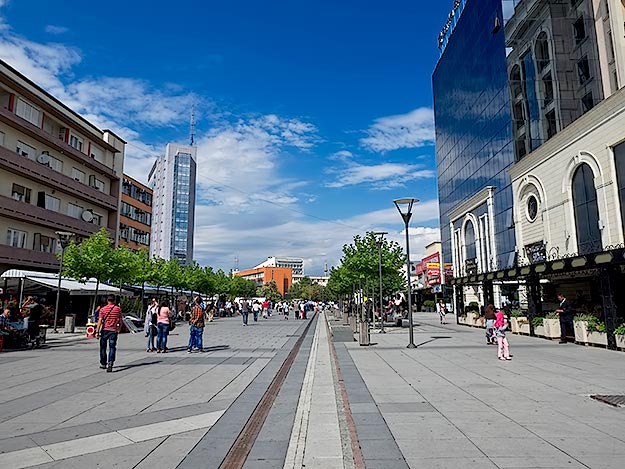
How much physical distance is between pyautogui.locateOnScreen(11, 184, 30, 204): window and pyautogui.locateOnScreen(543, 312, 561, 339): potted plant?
3560 centimetres

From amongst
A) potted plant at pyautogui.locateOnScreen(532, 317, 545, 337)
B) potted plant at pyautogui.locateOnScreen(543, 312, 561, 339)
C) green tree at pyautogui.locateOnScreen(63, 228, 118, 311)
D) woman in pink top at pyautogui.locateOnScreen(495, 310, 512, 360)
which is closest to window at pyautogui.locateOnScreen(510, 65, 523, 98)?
potted plant at pyautogui.locateOnScreen(532, 317, 545, 337)

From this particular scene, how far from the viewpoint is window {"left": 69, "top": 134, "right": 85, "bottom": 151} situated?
44406 millimetres

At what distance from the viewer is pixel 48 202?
1592 inches

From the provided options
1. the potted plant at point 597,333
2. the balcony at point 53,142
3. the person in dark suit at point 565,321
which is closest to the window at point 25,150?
the balcony at point 53,142

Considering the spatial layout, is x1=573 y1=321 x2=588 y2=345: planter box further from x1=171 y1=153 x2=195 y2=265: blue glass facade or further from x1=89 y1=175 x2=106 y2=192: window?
x1=171 y1=153 x2=195 y2=265: blue glass facade

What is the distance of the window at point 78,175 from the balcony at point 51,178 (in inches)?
36.4

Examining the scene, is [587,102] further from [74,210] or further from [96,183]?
[96,183]

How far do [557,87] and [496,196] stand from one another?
45.0 ft

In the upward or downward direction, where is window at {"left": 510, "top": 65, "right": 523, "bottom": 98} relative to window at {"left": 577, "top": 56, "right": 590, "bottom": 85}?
upward

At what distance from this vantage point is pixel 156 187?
149 m

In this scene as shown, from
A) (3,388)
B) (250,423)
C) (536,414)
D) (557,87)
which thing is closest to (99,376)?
(3,388)

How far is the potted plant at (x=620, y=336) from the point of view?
637 inches

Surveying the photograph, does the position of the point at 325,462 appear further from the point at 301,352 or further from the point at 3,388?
the point at 301,352

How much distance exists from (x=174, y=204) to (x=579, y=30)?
127m
